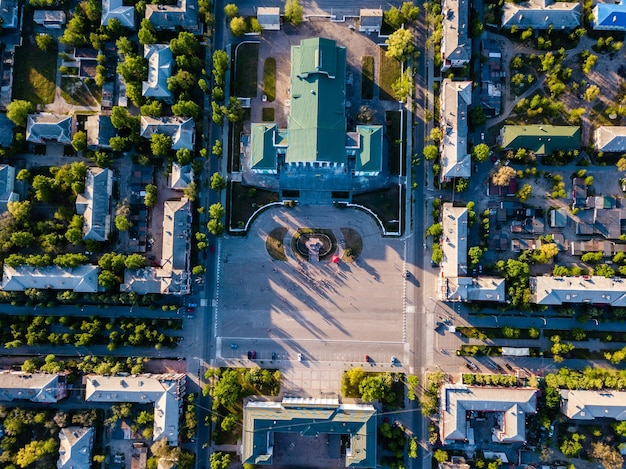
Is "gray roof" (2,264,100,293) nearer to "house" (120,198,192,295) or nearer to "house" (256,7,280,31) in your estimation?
"house" (120,198,192,295)

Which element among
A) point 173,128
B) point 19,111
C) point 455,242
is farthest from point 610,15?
point 19,111

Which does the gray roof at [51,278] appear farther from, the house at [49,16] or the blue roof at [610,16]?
the blue roof at [610,16]

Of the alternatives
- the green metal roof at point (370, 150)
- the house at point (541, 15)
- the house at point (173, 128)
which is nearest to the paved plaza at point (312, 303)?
the green metal roof at point (370, 150)

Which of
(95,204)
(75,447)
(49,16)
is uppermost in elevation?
(49,16)

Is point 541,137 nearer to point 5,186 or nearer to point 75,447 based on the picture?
point 5,186

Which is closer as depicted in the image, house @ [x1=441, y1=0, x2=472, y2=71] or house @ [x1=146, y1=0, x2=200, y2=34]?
house @ [x1=441, y1=0, x2=472, y2=71]

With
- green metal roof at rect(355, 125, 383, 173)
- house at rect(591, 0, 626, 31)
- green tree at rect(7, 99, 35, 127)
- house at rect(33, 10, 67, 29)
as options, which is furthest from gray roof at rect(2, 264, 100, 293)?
house at rect(591, 0, 626, 31)
